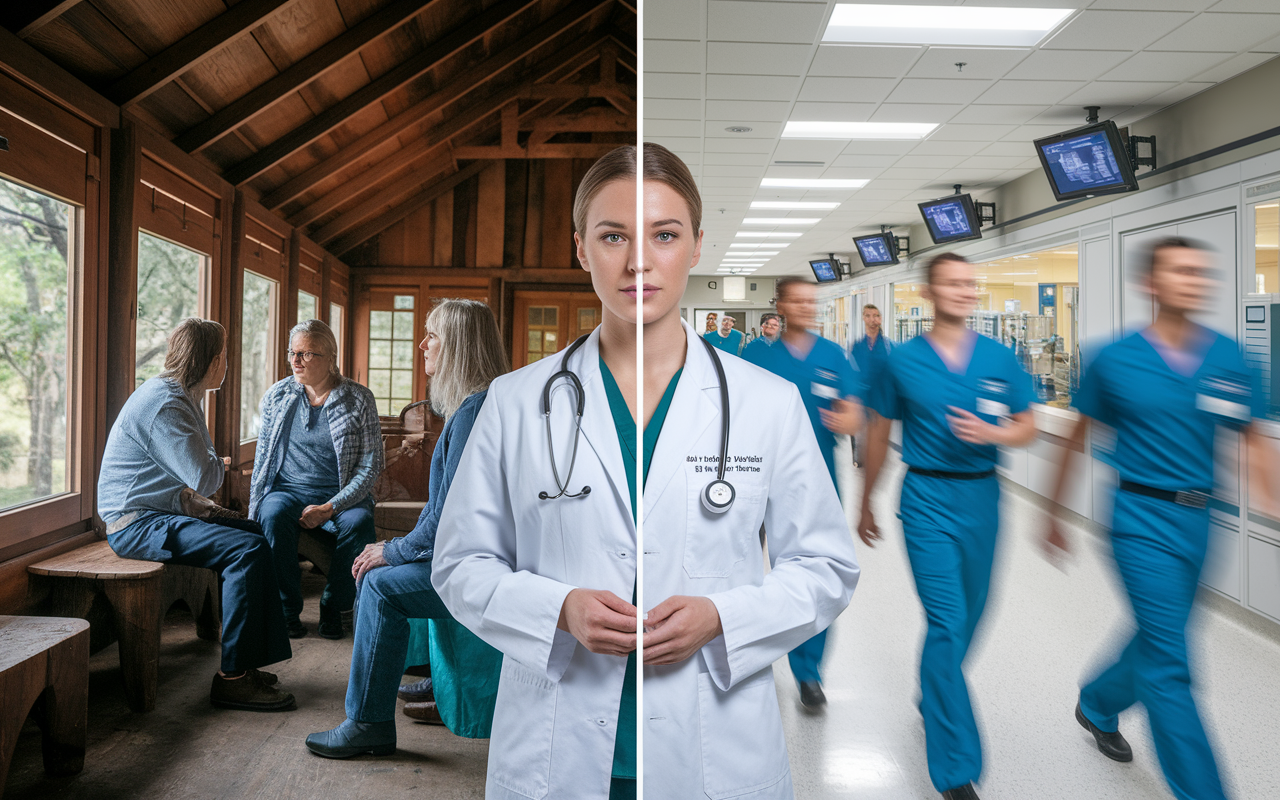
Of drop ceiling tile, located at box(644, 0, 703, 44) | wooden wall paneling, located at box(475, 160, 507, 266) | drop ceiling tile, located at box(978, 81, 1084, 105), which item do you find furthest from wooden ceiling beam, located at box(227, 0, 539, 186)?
drop ceiling tile, located at box(978, 81, 1084, 105)

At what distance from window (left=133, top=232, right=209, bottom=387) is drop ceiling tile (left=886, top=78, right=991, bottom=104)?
1383 mm

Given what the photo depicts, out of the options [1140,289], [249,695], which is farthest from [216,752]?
[1140,289]

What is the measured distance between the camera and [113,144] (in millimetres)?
1173

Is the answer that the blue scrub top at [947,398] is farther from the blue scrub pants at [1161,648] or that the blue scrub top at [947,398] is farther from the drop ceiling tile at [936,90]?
the drop ceiling tile at [936,90]

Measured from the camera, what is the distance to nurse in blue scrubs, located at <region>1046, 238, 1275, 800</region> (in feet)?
3.29

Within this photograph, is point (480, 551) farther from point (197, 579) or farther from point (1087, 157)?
point (1087, 157)

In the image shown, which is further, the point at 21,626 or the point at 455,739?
the point at 455,739

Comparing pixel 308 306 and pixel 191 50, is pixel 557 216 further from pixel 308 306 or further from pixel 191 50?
pixel 191 50

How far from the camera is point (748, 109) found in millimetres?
1258

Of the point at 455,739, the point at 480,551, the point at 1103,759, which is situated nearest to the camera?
the point at 480,551

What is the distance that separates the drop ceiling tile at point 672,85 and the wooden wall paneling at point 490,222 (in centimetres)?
56

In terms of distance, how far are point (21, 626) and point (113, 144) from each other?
80 centimetres

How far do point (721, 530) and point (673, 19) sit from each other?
2.87 feet

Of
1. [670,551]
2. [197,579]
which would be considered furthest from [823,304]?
[197,579]
